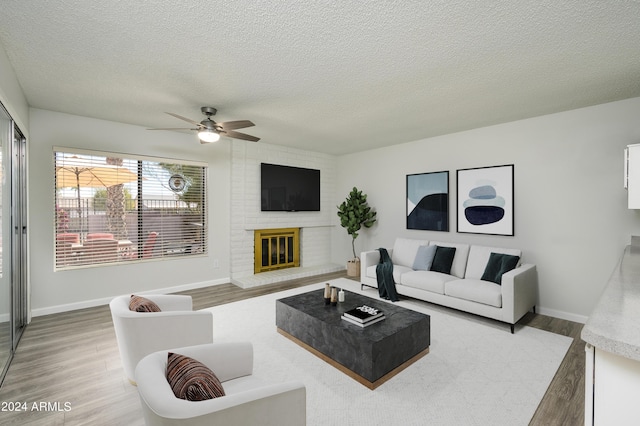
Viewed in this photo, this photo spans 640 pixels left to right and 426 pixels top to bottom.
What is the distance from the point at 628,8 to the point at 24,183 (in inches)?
219

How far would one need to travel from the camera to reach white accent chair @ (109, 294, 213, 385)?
6.97 ft

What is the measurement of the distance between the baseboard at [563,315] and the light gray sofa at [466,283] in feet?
0.55

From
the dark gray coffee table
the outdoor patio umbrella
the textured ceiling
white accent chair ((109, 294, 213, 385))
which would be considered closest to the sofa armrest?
the dark gray coffee table

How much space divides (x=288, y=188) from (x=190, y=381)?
4.93 metres

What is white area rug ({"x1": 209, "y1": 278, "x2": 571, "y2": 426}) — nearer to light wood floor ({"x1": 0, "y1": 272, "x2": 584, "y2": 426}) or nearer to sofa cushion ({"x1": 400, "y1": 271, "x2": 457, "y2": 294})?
light wood floor ({"x1": 0, "y1": 272, "x2": 584, "y2": 426})

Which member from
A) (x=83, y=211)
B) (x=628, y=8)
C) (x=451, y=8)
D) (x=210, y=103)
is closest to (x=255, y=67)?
(x=210, y=103)

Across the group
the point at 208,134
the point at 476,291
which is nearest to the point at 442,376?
the point at 476,291

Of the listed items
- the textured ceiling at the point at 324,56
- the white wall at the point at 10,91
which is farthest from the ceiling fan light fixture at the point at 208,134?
the white wall at the point at 10,91

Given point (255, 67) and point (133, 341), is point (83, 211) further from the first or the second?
point (255, 67)

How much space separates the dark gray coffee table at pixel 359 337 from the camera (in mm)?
2287

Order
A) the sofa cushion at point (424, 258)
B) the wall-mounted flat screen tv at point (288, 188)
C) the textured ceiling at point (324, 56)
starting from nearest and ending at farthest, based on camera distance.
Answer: the textured ceiling at point (324, 56), the sofa cushion at point (424, 258), the wall-mounted flat screen tv at point (288, 188)

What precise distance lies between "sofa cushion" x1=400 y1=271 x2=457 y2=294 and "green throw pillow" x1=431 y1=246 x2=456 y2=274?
0.11 meters

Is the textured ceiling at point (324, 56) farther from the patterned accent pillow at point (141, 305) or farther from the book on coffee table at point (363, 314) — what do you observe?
the book on coffee table at point (363, 314)

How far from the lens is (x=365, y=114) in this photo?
3.80 metres
